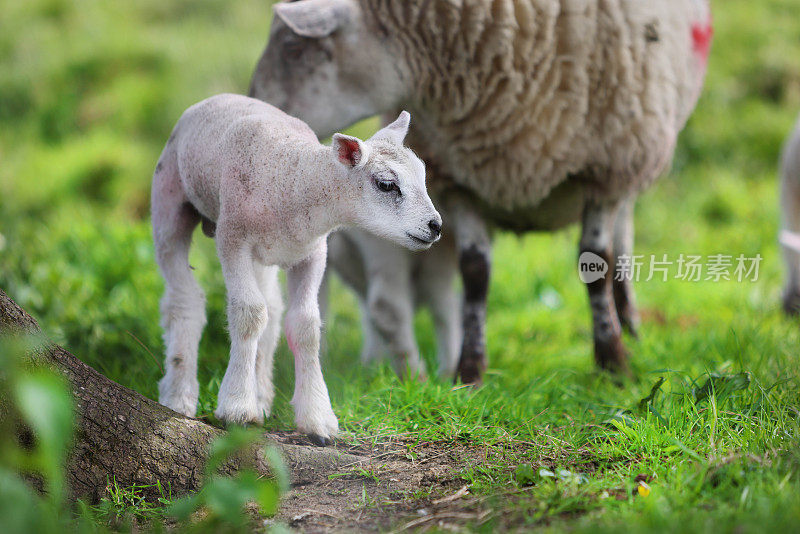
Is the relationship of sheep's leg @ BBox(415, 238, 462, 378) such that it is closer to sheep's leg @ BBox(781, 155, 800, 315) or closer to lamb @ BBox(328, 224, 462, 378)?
lamb @ BBox(328, 224, 462, 378)

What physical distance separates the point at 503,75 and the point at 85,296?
93.2 inches

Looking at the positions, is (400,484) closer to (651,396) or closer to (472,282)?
(651,396)

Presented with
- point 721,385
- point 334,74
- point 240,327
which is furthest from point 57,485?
point 334,74

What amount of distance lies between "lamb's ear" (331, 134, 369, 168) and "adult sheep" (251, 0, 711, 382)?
134cm

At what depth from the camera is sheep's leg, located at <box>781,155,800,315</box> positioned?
4906 millimetres

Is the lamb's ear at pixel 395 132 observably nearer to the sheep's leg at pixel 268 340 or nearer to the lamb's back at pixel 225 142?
the lamb's back at pixel 225 142

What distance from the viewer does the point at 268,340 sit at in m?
2.51

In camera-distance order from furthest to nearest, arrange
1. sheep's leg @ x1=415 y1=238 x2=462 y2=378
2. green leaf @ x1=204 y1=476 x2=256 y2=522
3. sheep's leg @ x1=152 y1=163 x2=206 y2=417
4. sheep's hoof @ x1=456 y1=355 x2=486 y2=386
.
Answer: sheep's leg @ x1=415 y1=238 x2=462 y2=378 → sheep's hoof @ x1=456 y1=355 x2=486 y2=386 → sheep's leg @ x1=152 y1=163 x2=206 y2=417 → green leaf @ x1=204 y1=476 x2=256 y2=522

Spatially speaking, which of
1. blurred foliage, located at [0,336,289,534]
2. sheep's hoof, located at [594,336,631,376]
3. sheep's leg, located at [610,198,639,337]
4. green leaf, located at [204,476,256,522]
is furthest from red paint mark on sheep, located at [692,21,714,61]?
green leaf, located at [204,476,256,522]

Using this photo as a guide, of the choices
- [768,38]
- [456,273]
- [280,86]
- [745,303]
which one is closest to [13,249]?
[280,86]

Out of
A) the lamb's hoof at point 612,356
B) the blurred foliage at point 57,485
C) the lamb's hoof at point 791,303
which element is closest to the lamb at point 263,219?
the blurred foliage at point 57,485

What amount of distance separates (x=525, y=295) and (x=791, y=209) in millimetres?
1693

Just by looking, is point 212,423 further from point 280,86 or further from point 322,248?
point 280,86

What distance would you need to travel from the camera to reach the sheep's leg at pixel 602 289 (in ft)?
12.2
